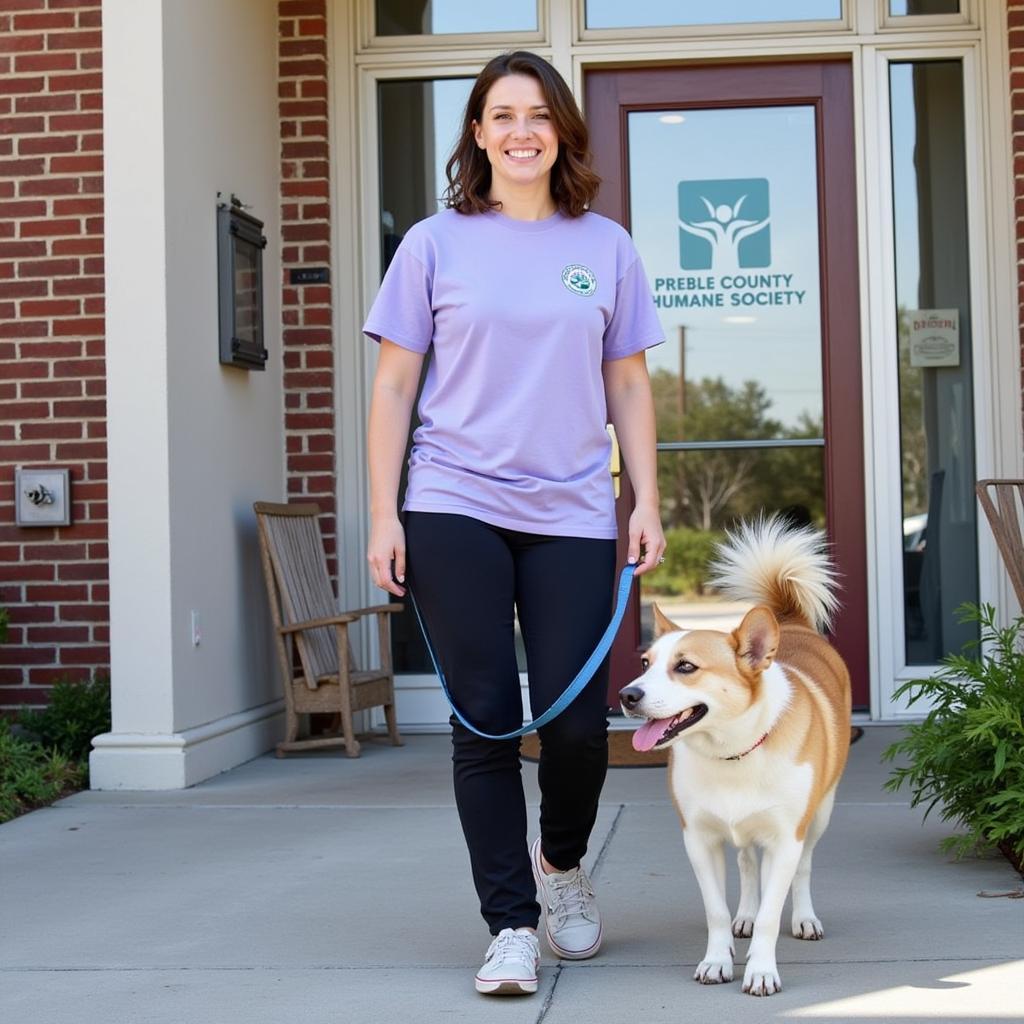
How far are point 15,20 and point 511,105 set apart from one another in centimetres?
368

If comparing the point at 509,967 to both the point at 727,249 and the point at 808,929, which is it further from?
the point at 727,249

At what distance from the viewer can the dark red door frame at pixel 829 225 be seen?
6.38 metres

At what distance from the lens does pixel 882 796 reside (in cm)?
491

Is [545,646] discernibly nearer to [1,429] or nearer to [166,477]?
[166,477]

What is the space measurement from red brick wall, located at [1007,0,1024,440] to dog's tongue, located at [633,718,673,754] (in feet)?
12.8

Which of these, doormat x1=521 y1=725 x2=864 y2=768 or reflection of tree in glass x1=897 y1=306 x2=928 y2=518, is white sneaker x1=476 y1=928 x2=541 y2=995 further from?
reflection of tree in glass x1=897 y1=306 x2=928 y2=518

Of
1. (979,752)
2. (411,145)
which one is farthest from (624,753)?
(411,145)

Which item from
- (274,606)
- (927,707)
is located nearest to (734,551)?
(274,606)

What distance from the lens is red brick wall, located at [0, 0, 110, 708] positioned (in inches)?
232

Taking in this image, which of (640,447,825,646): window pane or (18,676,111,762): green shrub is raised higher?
(640,447,825,646): window pane

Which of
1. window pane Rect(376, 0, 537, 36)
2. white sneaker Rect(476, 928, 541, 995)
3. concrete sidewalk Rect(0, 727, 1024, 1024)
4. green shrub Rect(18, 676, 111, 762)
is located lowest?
concrete sidewalk Rect(0, 727, 1024, 1024)

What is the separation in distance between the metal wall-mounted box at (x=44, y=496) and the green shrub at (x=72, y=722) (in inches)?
25.8

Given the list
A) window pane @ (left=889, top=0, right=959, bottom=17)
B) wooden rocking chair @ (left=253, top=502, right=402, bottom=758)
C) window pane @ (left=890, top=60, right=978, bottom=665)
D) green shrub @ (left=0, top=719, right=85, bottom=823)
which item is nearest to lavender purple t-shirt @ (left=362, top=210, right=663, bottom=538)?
green shrub @ (left=0, top=719, right=85, bottom=823)

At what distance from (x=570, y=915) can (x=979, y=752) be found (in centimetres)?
117
